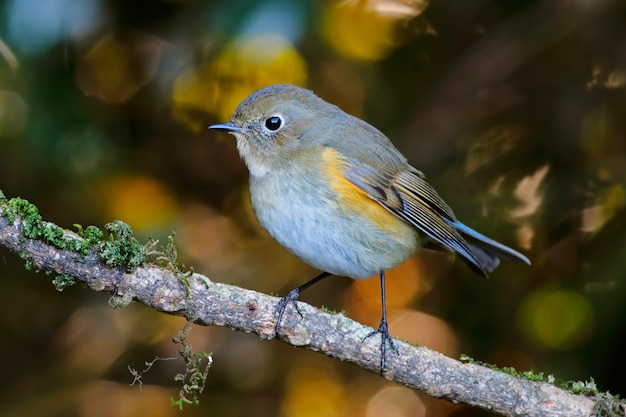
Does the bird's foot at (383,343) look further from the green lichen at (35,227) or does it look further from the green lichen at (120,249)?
the green lichen at (35,227)

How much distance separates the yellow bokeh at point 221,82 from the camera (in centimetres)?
392

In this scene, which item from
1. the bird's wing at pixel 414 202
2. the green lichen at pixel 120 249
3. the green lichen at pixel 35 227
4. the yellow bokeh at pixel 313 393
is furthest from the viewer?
the yellow bokeh at pixel 313 393

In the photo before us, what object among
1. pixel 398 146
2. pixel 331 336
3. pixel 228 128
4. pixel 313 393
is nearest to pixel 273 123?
pixel 228 128

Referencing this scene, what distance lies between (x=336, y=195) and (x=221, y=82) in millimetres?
1284

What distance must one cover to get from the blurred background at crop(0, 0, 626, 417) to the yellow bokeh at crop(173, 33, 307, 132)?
0.01 metres

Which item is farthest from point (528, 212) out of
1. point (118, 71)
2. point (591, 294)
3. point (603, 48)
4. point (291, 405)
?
point (118, 71)

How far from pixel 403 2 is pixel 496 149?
3.23 ft

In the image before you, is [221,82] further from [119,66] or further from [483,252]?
[483,252]

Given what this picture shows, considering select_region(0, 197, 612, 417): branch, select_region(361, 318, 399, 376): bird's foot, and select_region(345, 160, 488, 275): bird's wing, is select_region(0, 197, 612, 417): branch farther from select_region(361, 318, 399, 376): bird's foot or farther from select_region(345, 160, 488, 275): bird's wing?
select_region(345, 160, 488, 275): bird's wing

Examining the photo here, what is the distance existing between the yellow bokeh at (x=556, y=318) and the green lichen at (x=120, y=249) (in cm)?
229

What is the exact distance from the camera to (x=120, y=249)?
2510 mm

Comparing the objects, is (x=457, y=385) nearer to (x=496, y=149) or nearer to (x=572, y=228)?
(x=572, y=228)

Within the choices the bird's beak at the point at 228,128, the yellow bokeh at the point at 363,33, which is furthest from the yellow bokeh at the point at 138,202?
the yellow bokeh at the point at 363,33

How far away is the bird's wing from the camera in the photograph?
133 inches
